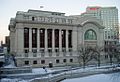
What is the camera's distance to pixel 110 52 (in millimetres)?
55031

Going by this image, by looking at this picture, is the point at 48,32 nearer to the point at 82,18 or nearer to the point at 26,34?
the point at 26,34

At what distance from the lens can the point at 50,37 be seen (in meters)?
50.0

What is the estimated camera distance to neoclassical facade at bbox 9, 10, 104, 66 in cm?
4522

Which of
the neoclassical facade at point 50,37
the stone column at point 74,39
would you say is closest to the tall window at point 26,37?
the neoclassical facade at point 50,37

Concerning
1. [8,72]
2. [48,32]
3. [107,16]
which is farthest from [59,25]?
[107,16]

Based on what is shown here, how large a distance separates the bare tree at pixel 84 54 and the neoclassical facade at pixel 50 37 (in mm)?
1531

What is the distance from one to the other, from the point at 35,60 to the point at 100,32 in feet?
80.8

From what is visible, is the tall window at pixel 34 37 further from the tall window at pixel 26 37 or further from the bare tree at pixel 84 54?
the bare tree at pixel 84 54

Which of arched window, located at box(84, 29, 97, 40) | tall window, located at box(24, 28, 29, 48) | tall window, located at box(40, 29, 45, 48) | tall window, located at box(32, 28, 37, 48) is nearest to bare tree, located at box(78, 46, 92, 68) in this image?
arched window, located at box(84, 29, 97, 40)

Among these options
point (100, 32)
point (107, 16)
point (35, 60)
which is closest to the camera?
point (35, 60)

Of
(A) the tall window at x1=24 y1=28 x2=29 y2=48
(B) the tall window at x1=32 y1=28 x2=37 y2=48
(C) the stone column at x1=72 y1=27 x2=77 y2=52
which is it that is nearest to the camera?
(A) the tall window at x1=24 y1=28 x2=29 y2=48

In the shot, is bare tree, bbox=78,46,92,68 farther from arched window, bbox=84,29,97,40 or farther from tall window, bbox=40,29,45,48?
tall window, bbox=40,29,45,48

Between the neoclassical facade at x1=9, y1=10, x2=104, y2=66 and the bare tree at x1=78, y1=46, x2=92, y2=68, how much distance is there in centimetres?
153

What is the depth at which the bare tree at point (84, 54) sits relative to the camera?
46.1 metres
